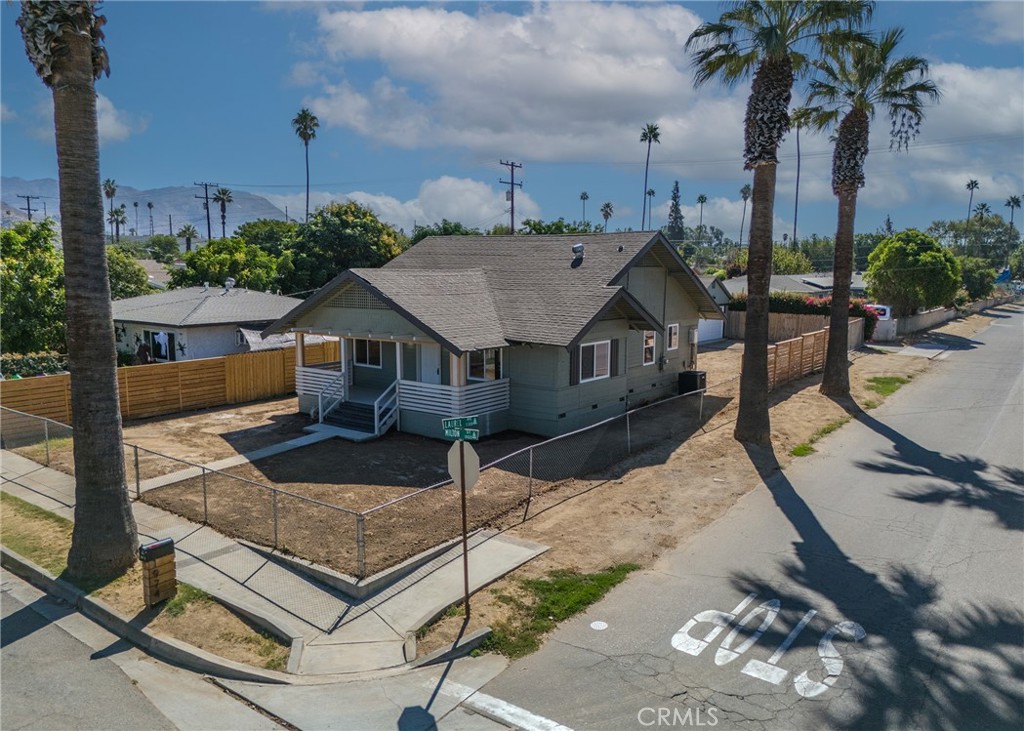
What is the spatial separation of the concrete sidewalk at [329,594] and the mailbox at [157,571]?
611mm

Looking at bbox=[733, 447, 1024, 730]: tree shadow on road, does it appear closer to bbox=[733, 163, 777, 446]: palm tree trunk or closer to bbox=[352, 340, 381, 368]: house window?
bbox=[733, 163, 777, 446]: palm tree trunk

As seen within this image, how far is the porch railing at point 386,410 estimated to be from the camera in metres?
19.7

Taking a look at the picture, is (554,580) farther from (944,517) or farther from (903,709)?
(944,517)

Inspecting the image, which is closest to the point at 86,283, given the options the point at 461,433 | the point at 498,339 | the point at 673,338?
the point at 461,433

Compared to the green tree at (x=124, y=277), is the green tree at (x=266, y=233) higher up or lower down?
higher up

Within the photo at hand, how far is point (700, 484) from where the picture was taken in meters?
15.7

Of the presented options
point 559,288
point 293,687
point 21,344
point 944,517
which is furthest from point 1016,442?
point 21,344

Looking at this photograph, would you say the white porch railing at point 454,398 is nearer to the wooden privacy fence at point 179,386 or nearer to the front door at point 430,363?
the front door at point 430,363

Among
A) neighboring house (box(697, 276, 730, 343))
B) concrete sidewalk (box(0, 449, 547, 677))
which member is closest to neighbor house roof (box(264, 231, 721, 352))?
concrete sidewalk (box(0, 449, 547, 677))

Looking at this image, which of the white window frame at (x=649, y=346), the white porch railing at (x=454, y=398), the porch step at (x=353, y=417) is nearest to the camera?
the white porch railing at (x=454, y=398)

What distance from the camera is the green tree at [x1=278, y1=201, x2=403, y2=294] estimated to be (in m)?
42.0

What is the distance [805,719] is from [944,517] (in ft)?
26.5

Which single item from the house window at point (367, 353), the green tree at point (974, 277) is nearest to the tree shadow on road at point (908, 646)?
the house window at point (367, 353)

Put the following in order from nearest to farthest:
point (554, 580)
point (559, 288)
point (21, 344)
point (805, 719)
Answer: point (805, 719) < point (554, 580) < point (559, 288) < point (21, 344)
